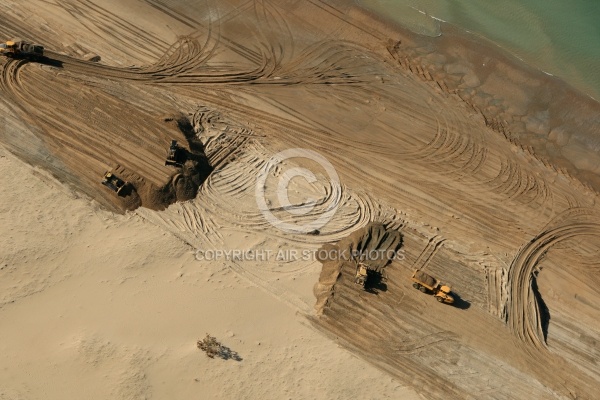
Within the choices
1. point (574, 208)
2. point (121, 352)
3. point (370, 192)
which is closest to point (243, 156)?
point (370, 192)

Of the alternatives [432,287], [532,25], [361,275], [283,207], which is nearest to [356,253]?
[361,275]

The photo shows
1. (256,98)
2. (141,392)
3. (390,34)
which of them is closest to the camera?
(141,392)

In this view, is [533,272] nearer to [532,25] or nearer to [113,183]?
[532,25]

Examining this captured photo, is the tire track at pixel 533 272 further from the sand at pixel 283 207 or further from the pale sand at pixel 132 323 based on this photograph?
the pale sand at pixel 132 323

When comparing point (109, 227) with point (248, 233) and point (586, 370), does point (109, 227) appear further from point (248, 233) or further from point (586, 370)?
point (586, 370)

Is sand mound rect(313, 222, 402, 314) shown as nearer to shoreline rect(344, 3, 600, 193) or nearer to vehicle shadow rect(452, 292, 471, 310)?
vehicle shadow rect(452, 292, 471, 310)
